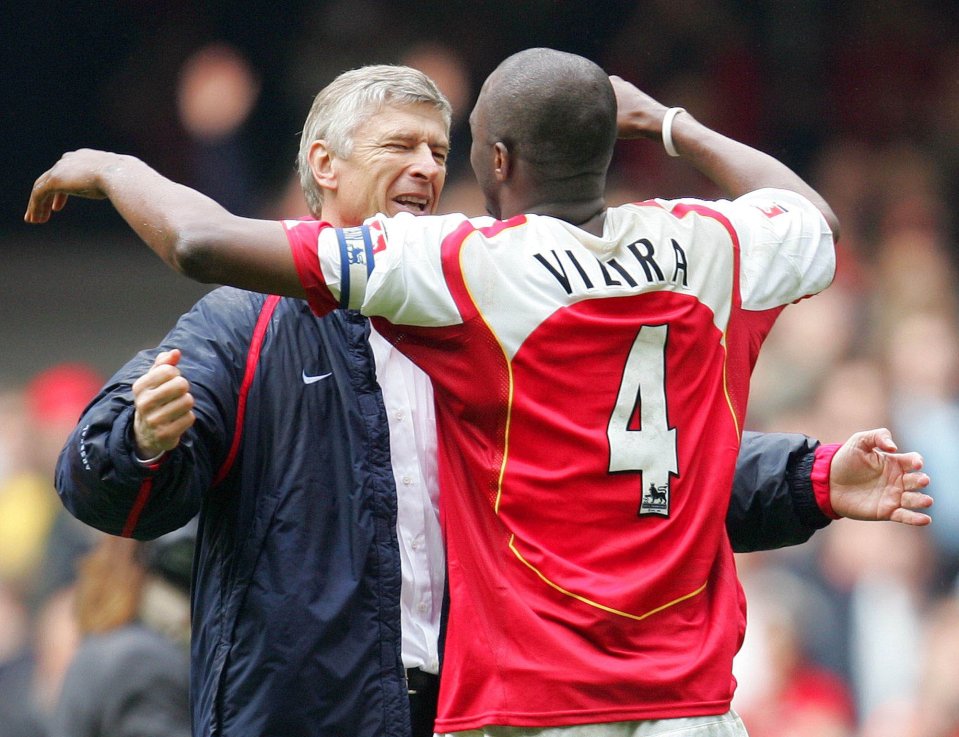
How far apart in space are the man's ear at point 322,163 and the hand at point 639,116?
2.05 ft

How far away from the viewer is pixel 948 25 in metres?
9.00

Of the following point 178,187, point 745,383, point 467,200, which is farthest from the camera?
point 467,200

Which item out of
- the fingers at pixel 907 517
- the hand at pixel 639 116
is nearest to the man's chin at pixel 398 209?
the hand at pixel 639 116

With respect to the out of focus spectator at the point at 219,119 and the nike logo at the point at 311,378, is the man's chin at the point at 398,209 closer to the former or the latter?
the nike logo at the point at 311,378

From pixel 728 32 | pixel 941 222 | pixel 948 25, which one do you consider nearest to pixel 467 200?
pixel 728 32

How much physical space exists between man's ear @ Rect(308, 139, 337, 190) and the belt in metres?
1.06

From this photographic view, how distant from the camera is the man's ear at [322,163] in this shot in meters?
3.39

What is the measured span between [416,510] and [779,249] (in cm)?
84

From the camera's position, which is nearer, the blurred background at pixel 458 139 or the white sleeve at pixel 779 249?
the white sleeve at pixel 779 249

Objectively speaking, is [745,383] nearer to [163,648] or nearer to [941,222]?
[163,648]

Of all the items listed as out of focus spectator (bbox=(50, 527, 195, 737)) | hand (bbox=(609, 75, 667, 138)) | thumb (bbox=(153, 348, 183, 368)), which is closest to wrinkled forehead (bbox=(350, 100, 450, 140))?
hand (bbox=(609, 75, 667, 138))

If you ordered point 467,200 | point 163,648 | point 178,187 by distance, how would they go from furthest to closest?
point 467,200, point 163,648, point 178,187

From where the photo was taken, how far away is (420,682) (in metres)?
3.00

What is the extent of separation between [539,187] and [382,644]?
89 cm
